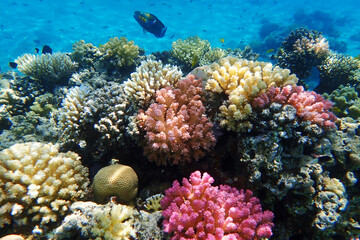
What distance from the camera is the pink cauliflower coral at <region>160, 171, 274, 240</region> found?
2287 mm

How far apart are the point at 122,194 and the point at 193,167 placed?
129cm

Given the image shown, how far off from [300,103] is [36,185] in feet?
14.4

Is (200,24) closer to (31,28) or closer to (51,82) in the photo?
(31,28)

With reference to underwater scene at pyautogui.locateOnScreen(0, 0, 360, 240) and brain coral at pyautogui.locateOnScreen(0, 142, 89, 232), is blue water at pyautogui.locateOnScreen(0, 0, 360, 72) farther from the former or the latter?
brain coral at pyautogui.locateOnScreen(0, 142, 89, 232)

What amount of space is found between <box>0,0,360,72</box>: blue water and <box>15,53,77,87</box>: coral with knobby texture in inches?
679

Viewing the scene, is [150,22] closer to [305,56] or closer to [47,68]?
[47,68]

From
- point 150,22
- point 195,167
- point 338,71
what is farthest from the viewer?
point 150,22

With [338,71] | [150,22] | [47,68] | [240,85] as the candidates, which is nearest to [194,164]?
[240,85]

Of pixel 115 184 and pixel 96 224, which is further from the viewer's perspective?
pixel 115 184

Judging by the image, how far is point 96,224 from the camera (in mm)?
2402

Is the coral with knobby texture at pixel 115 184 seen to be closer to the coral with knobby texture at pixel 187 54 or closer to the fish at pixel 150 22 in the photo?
the coral with knobby texture at pixel 187 54

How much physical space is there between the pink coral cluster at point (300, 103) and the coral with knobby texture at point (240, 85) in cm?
16

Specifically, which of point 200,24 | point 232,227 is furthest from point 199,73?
point 200,24

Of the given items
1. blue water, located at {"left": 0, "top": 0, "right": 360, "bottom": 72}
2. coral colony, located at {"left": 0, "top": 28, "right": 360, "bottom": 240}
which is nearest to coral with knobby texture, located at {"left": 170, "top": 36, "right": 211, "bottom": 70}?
coral colony, located at {"left": 0, "top": 28, "right": 360, "bottom": 240}
